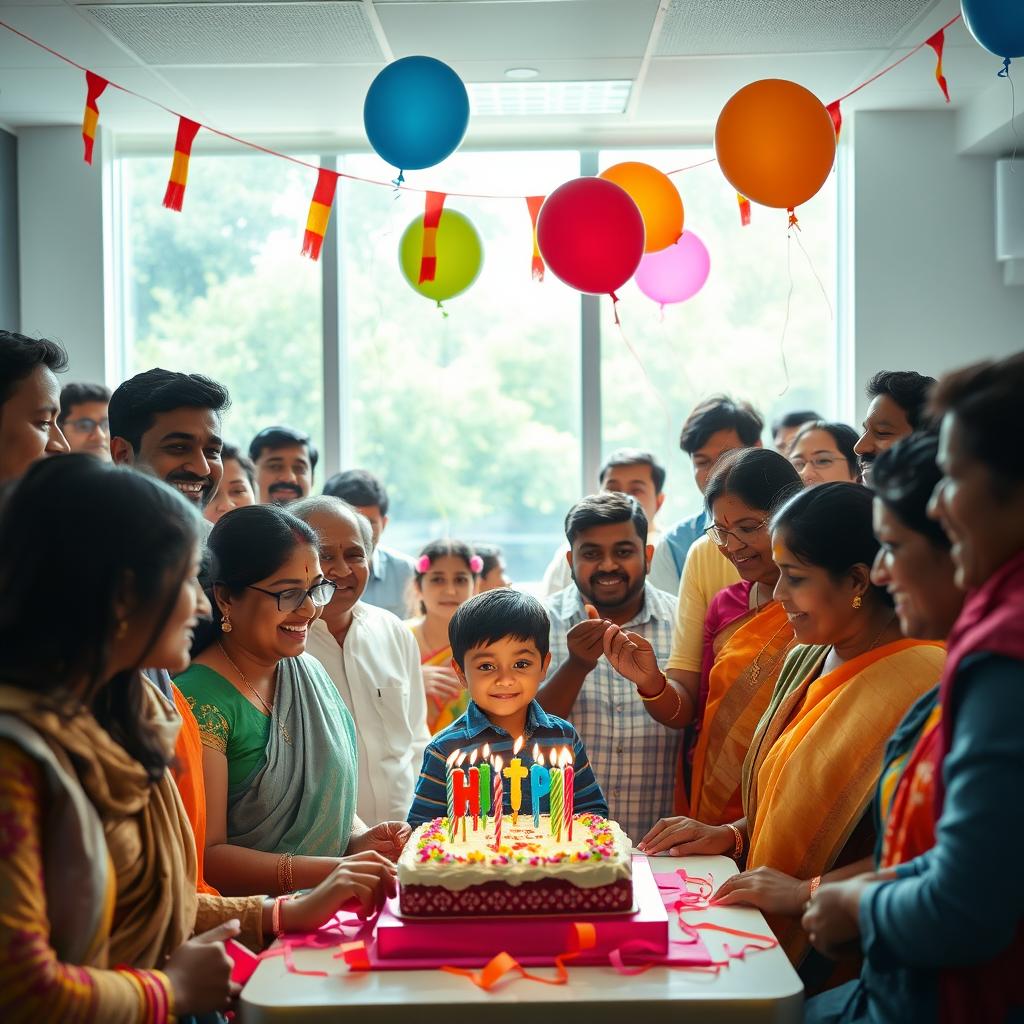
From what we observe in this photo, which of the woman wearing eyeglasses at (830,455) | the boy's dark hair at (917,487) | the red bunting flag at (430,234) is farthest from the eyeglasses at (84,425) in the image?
the boy's dark hair at (917,487)

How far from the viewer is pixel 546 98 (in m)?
4.98

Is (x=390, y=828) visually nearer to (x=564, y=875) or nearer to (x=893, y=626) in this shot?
(x=564, y=875)

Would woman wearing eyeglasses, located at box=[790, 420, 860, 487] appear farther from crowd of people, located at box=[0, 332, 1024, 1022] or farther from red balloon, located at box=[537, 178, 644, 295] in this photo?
red balloon, located at box=[537, 178, 644, 295]

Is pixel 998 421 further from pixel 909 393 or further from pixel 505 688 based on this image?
pixel 909 393

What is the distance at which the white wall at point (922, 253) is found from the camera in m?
5.25

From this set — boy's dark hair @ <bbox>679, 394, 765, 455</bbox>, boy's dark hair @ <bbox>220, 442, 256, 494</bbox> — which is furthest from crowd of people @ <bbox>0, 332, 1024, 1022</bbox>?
boy's dark hair @ <bbox>220, 442, 256, 494</bbox>

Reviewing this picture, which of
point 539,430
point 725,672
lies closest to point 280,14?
point 539,430

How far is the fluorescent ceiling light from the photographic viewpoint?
480 cm

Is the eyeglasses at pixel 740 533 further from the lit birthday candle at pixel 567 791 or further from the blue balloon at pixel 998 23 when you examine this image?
the blue balloon at pixel 998 23

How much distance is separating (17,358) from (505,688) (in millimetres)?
1178

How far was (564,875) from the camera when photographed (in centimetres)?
170

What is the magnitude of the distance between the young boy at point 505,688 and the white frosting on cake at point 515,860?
1.33 ft

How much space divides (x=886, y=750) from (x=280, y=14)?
3.49 metres

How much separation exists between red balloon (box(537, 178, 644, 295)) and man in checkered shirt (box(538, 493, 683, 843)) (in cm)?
95
